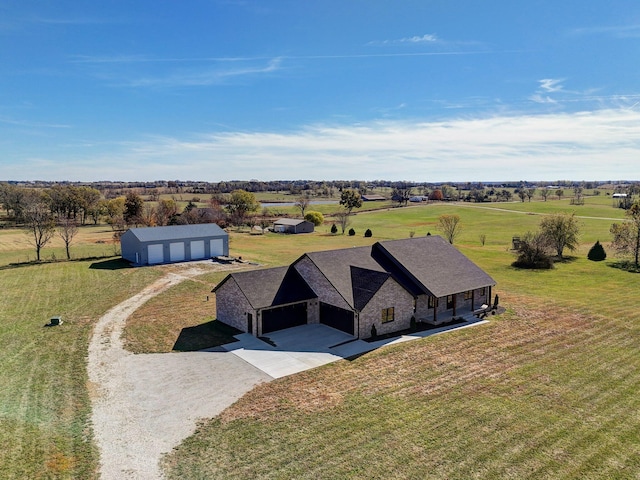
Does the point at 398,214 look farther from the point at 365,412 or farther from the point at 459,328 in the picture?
the point at 365,412

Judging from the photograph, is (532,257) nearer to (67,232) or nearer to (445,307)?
(445,307)

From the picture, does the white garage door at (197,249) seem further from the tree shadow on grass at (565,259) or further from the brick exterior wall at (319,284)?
the tree shadow on grass at (565,259)

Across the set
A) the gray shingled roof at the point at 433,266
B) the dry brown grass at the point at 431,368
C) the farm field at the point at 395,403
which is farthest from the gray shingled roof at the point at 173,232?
the dry brown grass at the point at 431,368

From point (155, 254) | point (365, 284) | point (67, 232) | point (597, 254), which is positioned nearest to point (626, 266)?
point (597, 254)

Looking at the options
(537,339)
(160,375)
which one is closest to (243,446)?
(160,375)

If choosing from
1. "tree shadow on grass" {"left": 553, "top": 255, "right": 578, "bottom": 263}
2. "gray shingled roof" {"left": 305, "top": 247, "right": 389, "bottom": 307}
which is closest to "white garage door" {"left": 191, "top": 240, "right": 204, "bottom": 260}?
"gray shingled roof" {"left": 305, "top": 247, "right": 389, "bottom": 307}

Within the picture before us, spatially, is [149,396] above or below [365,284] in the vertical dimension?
below

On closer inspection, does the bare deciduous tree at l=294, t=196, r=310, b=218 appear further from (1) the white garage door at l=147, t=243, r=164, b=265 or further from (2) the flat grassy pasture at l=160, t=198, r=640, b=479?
(2) the flat grassy pasture at l=160, t=198, r=640, b=479
